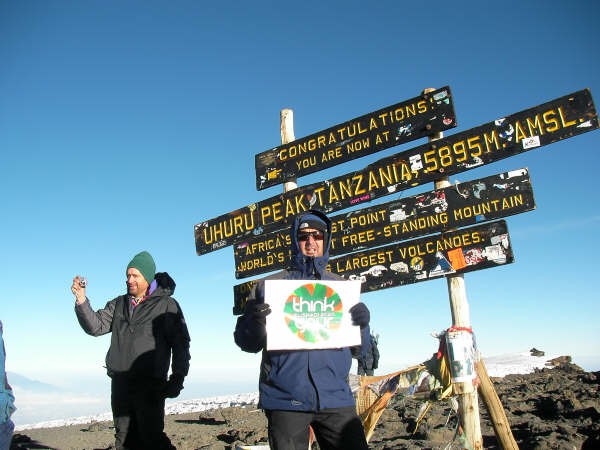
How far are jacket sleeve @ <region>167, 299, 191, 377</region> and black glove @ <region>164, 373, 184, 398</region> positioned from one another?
4 centimetres

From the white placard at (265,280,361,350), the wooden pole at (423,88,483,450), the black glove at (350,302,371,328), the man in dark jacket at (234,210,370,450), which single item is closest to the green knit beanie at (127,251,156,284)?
the man in dark jacket at (234,210,370,450)

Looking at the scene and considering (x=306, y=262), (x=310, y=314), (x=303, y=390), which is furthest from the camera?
(x=306, y=262)

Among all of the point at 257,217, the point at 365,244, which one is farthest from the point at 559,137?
the point at 257,217

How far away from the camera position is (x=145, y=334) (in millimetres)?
4145

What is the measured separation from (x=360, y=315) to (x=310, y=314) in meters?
0.33

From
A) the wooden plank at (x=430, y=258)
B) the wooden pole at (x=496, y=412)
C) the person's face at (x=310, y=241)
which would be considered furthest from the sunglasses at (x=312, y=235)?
the wooden pole at (x=496, y=412)

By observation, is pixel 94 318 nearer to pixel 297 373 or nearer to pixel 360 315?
pixel 297 373

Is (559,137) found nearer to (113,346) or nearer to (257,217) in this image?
(257,217)

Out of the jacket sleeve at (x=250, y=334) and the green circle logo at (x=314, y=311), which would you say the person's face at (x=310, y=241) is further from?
the jacket sleeve at (x=250, y=334)

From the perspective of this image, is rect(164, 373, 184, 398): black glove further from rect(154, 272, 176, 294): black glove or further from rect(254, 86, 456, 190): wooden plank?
rect(254, 86, 456, 190): wooden plank

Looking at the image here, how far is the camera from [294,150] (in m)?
6.71

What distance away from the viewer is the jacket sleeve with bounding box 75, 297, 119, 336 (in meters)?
4.27

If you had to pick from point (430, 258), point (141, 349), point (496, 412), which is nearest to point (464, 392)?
point (496, 412)

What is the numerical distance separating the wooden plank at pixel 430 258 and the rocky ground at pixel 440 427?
51.7 inches
